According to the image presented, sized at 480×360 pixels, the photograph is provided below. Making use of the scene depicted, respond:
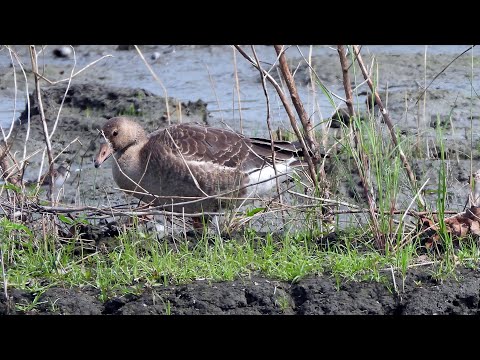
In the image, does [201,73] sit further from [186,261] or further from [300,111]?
[186,261]

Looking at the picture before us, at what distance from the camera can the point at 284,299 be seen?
213 inches

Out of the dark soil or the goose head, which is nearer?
the dark soil

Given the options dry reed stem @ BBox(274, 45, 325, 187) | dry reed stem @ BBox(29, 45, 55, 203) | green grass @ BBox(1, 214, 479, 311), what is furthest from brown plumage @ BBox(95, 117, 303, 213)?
green grass @ BBox(1, 214, 479, 311)

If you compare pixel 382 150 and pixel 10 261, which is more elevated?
pixel 382 150

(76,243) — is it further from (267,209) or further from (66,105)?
(66,105)

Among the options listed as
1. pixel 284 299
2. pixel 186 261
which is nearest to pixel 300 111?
pixel 186 261

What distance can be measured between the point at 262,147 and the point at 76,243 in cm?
220

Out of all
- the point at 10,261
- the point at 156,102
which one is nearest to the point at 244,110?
the point at 156,102

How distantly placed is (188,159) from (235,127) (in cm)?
243

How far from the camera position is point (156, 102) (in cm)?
1116

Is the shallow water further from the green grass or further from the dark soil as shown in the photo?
the dark soil

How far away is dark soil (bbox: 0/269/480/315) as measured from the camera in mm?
5340

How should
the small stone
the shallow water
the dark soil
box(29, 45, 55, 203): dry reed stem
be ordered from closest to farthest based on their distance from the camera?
the dark soil
box(29, 45, 55, 203): dry reed stem
the shallow water
the small stone

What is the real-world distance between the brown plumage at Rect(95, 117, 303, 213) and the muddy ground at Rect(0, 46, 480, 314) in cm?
32
